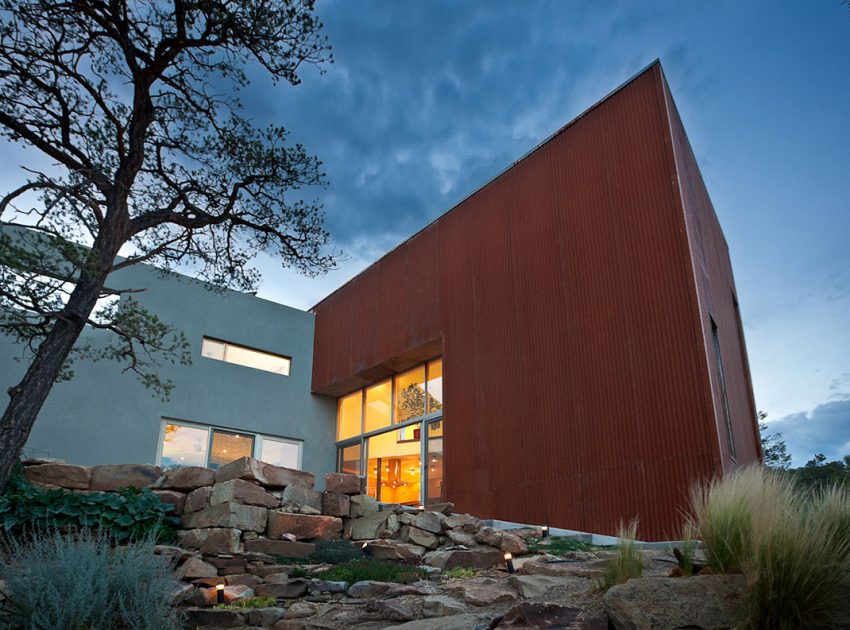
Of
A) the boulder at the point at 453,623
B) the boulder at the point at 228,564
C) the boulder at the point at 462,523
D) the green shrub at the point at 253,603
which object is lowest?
the green shrub at the point at 253,603

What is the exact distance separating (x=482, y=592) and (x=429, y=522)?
3395mm

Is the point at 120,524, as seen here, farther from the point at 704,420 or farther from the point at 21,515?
the point at 704,420

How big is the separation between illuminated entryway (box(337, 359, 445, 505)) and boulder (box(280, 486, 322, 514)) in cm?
376

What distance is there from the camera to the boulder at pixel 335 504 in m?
8.14

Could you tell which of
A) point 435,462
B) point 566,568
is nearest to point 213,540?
point 566,568

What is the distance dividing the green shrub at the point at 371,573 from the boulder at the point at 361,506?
1.69 metres

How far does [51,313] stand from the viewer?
5965 millimetres

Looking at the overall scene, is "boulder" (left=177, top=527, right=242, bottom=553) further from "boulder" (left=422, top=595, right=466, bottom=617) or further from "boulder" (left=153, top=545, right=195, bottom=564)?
"boulder" (left=422, top=595, right=466, bottom=617)

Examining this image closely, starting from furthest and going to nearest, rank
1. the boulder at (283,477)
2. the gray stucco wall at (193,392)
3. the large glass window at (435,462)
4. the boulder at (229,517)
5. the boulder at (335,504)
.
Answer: the large glass window at (435,462), the gray stucco wall at (193,392), the boulder at (335,504), the boulder at (283,477), the boulder at (229,517)

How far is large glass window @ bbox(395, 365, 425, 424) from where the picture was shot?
13.2 metres

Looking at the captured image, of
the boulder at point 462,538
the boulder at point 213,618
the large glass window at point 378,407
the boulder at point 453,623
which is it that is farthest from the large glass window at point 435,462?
the boulder at point 453,623

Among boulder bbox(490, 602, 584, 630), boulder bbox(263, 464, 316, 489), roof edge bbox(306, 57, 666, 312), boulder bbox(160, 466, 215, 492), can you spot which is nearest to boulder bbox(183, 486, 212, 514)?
boulder bbox(160, 466, 215, 492)

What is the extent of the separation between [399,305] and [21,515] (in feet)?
28.5

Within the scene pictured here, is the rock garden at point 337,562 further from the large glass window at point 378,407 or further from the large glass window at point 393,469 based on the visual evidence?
the large glass window at point 378,407
